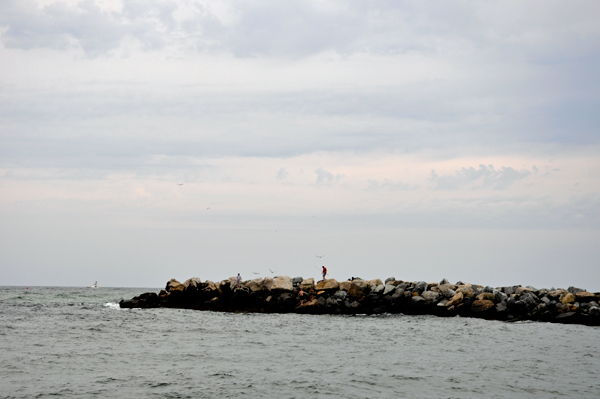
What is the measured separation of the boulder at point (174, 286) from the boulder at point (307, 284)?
9.37m

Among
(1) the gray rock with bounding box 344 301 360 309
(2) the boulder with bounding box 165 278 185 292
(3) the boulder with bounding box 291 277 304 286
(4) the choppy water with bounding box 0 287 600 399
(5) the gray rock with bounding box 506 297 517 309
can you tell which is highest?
(3) the boulder with bounding box 291 277 304 286

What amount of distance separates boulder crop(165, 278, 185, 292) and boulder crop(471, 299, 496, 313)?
21.1 m

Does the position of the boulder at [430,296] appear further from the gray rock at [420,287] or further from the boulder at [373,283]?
the boulder at [373,283]

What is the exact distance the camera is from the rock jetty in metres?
31.0

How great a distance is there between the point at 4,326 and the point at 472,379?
22.4 metres

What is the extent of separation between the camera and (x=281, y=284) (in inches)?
1412

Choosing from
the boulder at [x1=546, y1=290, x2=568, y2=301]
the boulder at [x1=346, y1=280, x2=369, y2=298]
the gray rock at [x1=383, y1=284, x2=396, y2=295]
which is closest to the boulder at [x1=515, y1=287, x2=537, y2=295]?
the boulder at [x1=546, y1=290, x2=568, y2=301]

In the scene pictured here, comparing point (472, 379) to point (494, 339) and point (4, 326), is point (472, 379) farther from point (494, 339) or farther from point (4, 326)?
point (4, 326)

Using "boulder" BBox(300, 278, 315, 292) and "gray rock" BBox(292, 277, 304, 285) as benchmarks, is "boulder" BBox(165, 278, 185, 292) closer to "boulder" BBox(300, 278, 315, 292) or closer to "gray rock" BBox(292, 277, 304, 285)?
"gray rock" BBox(292, 277, 304, 285)

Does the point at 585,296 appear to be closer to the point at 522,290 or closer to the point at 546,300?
the point at 546,300

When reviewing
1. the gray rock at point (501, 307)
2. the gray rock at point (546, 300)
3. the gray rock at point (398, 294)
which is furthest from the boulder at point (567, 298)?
the gray rock at point (398, 294)

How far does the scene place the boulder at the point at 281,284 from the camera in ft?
117

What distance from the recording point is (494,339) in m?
23.0

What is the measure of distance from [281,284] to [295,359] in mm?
18418
